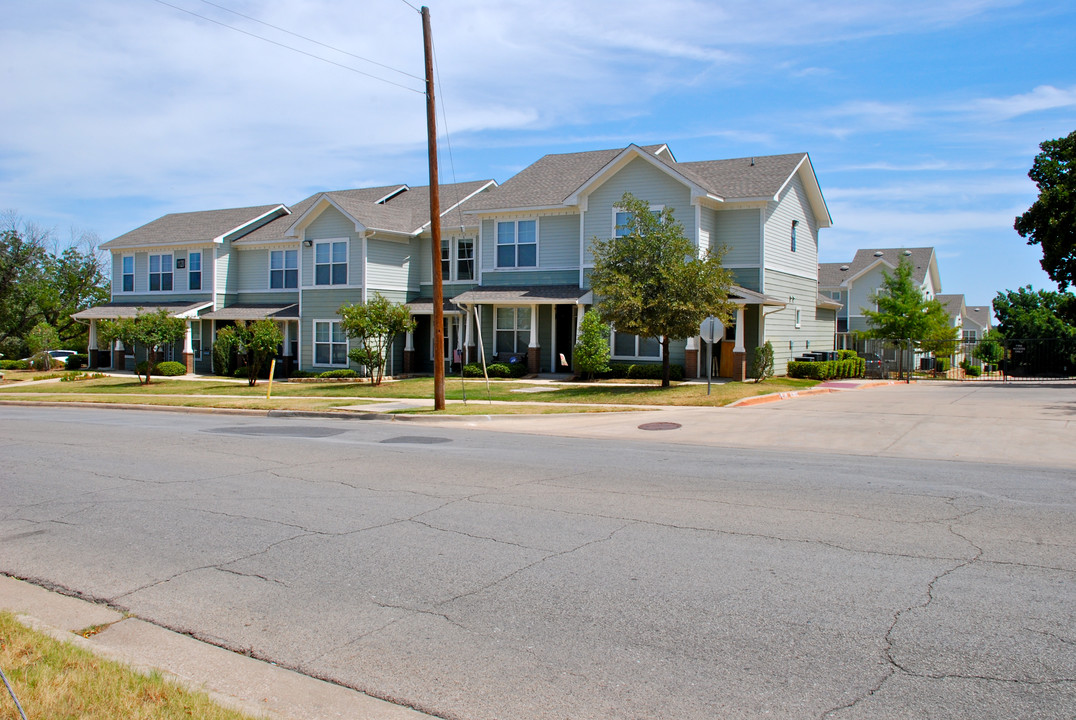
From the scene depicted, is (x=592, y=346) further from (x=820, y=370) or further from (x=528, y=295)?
(x=820, y=370)

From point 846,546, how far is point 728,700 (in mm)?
3246

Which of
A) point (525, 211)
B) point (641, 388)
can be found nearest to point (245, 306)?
point (525, 211)

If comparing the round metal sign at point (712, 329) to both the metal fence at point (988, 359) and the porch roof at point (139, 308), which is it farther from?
the porch roof at point (139, 308)

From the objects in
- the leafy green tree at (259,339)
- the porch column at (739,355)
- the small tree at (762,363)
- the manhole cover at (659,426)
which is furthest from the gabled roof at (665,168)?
the manhole cover at (659,426)

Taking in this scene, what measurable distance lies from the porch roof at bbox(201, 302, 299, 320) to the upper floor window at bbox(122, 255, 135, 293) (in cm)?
669

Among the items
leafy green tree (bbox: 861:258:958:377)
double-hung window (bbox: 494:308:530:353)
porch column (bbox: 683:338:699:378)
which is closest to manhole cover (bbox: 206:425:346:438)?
porch column (bbox: 683:338:699:378)

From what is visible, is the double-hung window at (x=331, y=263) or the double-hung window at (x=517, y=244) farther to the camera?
the double-hung window at (x=331, y=263)

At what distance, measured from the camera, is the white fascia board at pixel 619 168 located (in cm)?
2772

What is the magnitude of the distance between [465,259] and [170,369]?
1459 cm

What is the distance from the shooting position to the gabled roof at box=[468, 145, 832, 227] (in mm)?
28656

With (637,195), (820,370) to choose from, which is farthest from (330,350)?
(820,370)

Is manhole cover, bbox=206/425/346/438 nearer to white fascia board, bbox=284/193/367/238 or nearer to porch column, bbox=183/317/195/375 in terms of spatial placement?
white fascia board, bbox=284/193/367/238

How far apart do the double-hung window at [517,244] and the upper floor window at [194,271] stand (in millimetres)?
16689

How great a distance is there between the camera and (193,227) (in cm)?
4112
